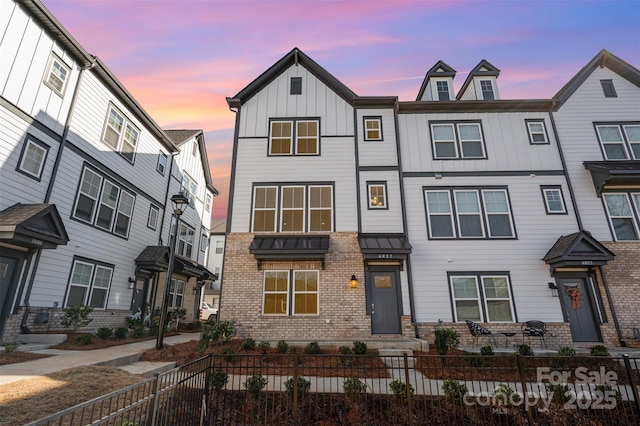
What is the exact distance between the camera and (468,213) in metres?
14.0

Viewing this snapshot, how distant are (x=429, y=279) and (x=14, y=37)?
58.7ft

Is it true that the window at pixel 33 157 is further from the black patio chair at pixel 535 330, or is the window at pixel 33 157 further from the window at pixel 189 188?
the black patio chair at pixel 535 330

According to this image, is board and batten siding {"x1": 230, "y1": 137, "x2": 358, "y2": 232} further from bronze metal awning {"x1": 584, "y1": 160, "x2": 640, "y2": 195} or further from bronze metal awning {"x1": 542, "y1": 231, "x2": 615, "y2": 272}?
bronze metal awning {"x1": 584, "y1": 160, "x2": 640, "y2": 195}

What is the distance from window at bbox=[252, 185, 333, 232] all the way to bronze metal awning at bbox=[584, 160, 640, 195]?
1203cm

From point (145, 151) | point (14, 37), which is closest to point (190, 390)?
point (14, 37)

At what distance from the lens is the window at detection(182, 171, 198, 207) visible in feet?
72.9

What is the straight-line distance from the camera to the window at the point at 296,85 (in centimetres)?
1584

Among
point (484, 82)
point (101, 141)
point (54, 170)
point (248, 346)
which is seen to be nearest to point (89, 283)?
point (54, 170)

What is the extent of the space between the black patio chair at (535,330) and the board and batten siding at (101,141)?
19818 mm

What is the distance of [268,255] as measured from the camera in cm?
1259

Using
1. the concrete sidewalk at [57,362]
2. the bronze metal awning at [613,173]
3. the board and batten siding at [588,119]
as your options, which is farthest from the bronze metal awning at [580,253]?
the concrete sidewalk at [57,362]

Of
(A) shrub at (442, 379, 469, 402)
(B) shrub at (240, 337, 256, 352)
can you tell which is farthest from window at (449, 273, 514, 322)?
(B) shrub at (240, 337, 256, 352)

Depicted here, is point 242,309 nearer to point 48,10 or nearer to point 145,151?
point 145,151

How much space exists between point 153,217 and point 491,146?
63.3ft
